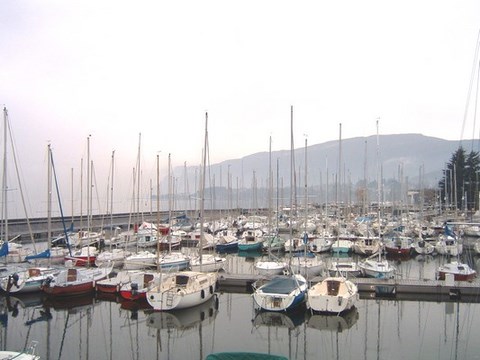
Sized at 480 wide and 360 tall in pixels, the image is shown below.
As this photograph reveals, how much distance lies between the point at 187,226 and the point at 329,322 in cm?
4348

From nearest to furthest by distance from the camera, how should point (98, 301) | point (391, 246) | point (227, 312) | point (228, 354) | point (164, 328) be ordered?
point (228, 354)
point (164, 328)
point (227, 312)
point (98, 301)
point (391, 246)

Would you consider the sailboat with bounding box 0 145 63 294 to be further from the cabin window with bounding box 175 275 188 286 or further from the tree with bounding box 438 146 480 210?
the tree with bounding box 438 146 480 210

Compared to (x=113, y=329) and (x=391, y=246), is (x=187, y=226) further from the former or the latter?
(x=113, y=329)

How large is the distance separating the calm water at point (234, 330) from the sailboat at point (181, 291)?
516 mm

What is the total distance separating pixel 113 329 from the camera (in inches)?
811

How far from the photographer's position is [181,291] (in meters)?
22.7

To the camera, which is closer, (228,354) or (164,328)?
(228,354)

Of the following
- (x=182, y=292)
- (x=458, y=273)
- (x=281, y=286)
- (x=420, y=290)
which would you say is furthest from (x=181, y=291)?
(x=458, y=273)

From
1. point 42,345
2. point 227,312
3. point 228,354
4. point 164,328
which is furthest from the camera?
point 227,312

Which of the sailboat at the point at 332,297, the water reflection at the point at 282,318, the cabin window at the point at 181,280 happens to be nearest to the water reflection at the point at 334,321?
the sailboat at the point at 332,297

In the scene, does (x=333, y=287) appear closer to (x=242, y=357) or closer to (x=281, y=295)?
(x=281, y=295)

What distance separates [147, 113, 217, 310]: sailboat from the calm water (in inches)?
20.3

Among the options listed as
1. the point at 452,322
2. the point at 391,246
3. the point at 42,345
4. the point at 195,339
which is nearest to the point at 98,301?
the point at 42,345

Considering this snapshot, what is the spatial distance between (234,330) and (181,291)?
154 inches
